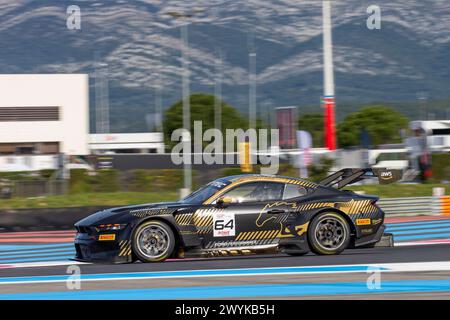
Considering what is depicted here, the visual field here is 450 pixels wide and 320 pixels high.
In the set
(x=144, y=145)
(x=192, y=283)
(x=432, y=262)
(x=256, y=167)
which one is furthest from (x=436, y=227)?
(x=144, y=145)

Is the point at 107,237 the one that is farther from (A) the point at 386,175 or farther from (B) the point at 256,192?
(A) the point at 386,175

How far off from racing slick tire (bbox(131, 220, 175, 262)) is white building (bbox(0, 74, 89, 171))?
51393 mm

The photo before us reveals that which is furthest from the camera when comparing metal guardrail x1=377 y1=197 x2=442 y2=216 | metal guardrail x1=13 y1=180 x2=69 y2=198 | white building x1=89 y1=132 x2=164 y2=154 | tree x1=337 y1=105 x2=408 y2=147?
tree x1=337 y1=105 x2=408 y2=147

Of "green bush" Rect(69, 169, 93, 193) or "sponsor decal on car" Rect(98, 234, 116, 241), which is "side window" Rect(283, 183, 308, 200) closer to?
"sponsor decal on car" Rect(98, 234, 116, 241)

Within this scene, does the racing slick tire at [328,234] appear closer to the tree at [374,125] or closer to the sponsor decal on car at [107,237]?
the sponsor decal on car at [107,237]

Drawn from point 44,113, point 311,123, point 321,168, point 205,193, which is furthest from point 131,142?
point 205,193

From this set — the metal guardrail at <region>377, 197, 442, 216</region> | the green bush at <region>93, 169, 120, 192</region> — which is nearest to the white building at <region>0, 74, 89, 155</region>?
the green bush at <region>93, 169, 120, 192</region>

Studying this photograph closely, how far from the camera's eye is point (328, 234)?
10805 millimetres

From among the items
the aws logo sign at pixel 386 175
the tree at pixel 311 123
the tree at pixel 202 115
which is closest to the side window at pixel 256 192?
the aws logo sign at pixel 386 175

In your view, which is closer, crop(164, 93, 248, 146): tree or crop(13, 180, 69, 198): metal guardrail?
crop(13, 180, 69, 198): metal guardrail

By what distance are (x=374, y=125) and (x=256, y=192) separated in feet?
335

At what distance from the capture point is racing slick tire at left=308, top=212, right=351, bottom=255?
10703 millimetres

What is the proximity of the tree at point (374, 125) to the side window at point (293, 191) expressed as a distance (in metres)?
93.5

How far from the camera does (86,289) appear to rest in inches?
327
